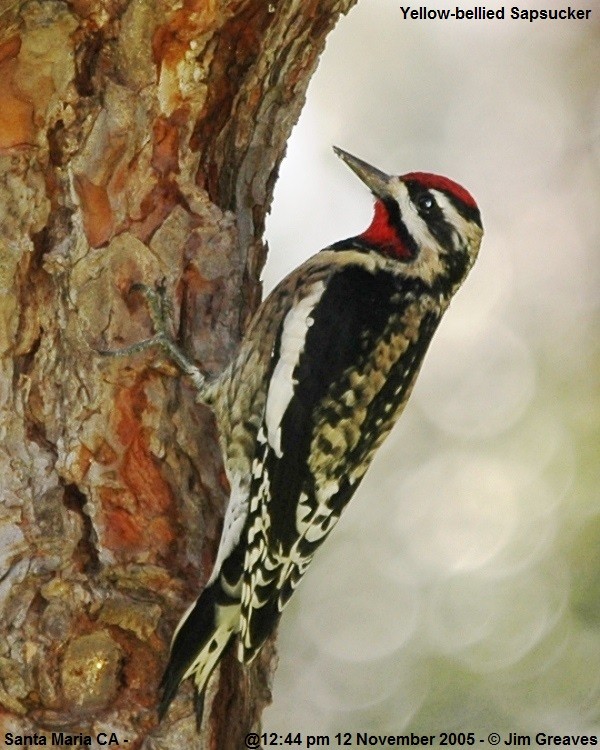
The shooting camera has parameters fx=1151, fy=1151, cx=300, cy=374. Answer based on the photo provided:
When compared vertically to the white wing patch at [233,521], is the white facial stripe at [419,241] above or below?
above

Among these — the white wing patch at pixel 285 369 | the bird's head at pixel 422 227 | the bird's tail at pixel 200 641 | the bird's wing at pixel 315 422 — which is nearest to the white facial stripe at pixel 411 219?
the bird's head at pixel 422 227

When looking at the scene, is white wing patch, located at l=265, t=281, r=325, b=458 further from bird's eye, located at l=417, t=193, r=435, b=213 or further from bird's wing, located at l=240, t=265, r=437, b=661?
bird's eye, located at l=417, t=193, r=435, b=213

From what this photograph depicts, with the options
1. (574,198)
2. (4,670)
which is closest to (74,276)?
(4,670)

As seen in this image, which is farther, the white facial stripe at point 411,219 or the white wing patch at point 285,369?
the white facial stripe at point 411,219

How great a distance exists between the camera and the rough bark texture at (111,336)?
9.09 ft

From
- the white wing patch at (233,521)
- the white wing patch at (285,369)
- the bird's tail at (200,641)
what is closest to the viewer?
the bird's tail at (200,641)

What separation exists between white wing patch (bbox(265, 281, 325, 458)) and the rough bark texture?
0.61 ft

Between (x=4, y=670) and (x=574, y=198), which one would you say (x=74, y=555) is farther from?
(x=574, y=198)

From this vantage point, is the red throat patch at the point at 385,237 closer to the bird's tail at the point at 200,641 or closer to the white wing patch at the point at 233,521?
the white wing patch at the point at 233,521

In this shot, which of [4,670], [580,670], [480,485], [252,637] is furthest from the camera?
[480,485]

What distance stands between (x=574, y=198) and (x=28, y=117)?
300 centimetres

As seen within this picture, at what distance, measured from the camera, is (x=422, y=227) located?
136 inches

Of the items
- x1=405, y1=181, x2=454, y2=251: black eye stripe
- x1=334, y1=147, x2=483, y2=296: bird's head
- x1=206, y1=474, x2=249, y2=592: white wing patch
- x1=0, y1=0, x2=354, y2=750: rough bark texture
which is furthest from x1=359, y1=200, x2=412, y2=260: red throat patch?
x1=206, y1=474, x2=249, y2=592: white wing patch

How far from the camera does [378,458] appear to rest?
530 centimetres
